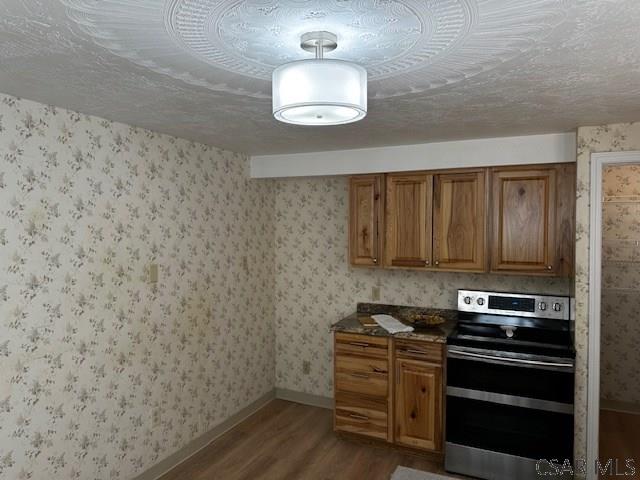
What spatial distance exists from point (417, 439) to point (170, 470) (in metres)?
1.77

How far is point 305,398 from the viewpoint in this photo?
4375 mm

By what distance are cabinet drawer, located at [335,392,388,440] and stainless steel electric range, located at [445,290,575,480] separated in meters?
0.51

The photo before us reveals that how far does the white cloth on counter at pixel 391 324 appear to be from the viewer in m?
3.34

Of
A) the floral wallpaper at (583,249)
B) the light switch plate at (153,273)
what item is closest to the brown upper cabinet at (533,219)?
the floral wallpaper at (583,249)

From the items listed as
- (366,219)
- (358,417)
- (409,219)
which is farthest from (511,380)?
(366,219)

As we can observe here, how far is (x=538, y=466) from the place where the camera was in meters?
2.83

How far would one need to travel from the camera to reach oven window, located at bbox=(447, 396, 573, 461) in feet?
9.24

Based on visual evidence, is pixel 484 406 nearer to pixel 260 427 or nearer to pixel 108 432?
pixel 260 427

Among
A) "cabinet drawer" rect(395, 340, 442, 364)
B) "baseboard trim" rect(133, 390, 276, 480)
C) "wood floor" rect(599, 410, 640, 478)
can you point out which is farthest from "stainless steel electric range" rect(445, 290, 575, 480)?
"baseboard trim" rect(133, 390, 276, 480)

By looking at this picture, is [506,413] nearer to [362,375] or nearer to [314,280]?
[362,375]

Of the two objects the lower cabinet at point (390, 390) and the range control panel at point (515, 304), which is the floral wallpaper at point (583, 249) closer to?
the range control panel at point (515, 304)

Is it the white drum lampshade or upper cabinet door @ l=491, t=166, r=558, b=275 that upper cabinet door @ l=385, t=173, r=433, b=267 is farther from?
the white drum lampshade

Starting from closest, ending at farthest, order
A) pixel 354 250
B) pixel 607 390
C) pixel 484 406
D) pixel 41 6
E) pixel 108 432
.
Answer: pixel 41 6
pixel 108 432
pixel 484 406
pixel 354 250
pixel 607 390

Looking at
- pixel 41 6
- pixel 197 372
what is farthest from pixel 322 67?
pixel 197 372
